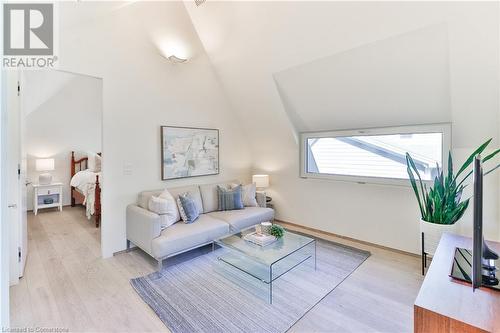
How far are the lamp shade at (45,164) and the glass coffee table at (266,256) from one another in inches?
187

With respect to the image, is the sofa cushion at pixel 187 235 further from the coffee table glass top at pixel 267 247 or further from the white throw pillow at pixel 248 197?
the white throw pillow at pixel 248 197

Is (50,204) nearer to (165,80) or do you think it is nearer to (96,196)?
(96,196)

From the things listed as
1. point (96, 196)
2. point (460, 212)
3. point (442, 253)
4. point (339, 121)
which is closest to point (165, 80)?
point (96, 196)

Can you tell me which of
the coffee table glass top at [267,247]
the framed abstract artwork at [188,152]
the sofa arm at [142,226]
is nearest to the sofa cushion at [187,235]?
the sofa arm at [142,226]

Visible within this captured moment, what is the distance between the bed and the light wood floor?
0.88 meters

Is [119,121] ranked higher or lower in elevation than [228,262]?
higher

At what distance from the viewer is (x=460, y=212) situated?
8.41 ft

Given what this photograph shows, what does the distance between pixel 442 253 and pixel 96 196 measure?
461 centimetres

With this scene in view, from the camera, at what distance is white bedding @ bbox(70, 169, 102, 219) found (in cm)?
429

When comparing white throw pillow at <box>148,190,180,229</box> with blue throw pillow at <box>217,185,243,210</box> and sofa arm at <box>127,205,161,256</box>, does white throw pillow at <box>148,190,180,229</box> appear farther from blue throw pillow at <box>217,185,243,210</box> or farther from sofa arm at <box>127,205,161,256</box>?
blue throw pillow at <box>217,185,243,210</box>

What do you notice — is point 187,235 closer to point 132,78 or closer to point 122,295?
point 122,295

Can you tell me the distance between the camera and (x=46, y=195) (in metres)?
5.22

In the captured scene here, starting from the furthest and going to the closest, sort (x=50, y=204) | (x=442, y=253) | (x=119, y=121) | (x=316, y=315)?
1. (x=50, y=204)
2. (x=119, y=121)
3. (x=316, y=315)
4. (x=442, y=253)

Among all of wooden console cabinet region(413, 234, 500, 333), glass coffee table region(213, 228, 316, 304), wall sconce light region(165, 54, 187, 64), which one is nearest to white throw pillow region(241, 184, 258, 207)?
glass coffee table region(213, 228, 316, 304)
